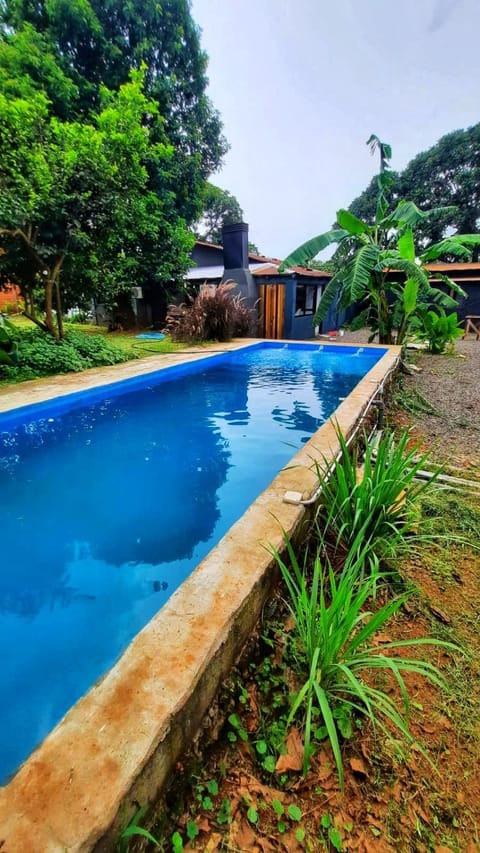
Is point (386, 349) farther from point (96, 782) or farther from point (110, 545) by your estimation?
point (96, 782)

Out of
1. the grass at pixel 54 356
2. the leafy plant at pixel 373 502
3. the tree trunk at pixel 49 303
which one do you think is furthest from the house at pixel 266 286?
the leafy plant at pixel 373 502

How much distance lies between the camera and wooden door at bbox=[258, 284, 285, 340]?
12664mm

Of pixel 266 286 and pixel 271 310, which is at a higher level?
pixel 266 286

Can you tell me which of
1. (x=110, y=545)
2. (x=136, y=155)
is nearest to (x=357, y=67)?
(x=136, y=155)

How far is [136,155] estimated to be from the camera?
766 cm

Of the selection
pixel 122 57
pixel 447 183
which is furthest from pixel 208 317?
pixel 447 183

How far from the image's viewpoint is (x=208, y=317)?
431 inches

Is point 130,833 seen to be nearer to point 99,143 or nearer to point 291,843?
point 291,843

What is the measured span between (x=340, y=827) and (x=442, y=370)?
808cm

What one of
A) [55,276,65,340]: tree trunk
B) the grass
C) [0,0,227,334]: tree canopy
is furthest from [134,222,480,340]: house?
[55,276,65,340]: tree trunk

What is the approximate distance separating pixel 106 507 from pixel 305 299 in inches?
507

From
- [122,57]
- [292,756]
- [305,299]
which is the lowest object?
[292,756]

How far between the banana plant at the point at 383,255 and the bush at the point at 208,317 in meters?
2.31

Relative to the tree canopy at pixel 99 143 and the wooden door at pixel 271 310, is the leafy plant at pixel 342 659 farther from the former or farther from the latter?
→ the wooden door at pixel 271 310
